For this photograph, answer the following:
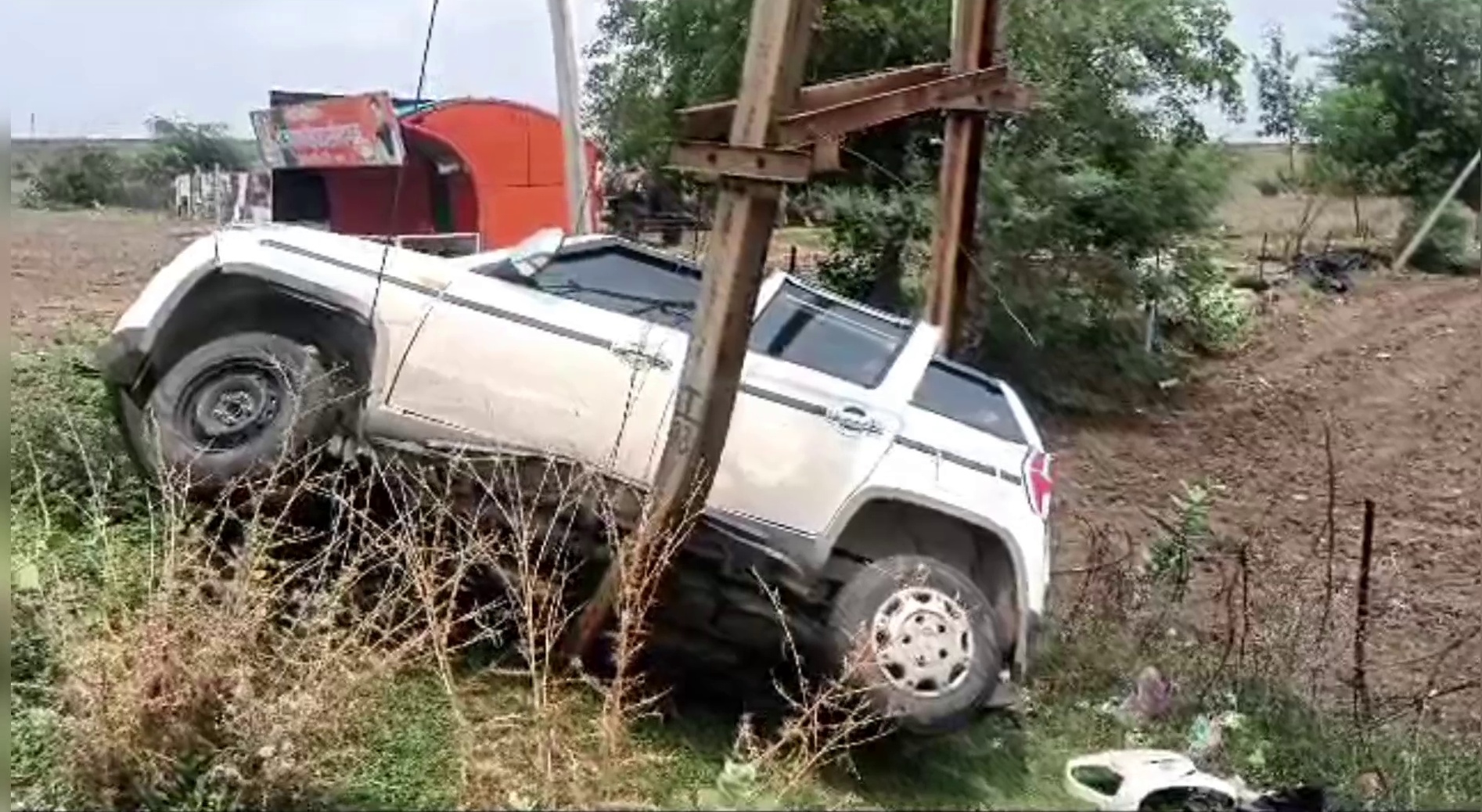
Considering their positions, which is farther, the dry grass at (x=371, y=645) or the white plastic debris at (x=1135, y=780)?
the white plastic debris at (x=1135, y=780)

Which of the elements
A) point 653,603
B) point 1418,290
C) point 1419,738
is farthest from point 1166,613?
point 1418,290

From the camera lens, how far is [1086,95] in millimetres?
17000

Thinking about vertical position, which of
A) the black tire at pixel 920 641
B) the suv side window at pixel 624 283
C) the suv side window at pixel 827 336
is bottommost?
the black tire at pixel 920 641

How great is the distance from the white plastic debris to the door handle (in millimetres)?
1346

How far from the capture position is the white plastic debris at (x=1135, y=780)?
5035 millimetres

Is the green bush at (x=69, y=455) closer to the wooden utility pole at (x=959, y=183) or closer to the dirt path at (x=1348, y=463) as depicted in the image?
the wooden utility pole at (x=959, y=183)

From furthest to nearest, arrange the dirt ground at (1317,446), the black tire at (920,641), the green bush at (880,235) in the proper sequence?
1. the green bush at (880,235)
2. the dirt ground at (1317,446)
3. the black tire at (920,641)

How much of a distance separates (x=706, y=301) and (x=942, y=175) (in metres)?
3.47

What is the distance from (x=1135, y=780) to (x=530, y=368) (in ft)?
7.96

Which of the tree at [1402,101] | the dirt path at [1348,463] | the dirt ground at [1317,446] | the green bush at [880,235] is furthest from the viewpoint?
the tree at [1402,101]

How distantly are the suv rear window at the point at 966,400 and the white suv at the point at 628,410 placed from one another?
0.02 m

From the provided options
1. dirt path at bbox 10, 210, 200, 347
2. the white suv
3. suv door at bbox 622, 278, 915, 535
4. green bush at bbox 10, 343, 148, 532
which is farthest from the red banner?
suv door at bbox 622, 278, 915, 535

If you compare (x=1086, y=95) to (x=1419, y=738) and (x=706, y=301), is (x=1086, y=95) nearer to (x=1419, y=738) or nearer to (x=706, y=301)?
(x=1419, y=738)

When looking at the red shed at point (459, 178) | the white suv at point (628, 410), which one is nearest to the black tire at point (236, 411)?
the white suv at point (628, 410)
